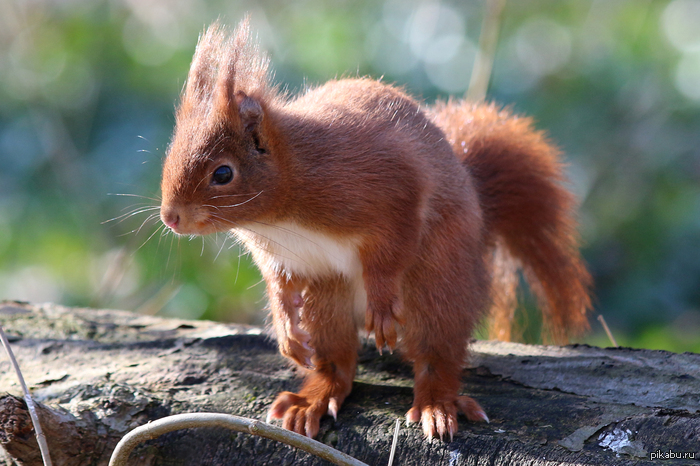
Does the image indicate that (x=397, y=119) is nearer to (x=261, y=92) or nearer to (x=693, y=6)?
(x=261, y=92)

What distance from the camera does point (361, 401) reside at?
169 centimetres

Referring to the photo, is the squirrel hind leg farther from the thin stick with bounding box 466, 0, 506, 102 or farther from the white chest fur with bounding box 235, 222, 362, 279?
the thin stick with bounding box 466, 0, 506, 102

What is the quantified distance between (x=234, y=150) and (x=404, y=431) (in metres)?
0.74

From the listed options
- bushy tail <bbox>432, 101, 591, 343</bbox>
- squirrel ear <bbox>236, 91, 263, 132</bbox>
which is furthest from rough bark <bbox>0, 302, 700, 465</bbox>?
squirrel ear <bbox>236, 91, 263, 132</bbox>

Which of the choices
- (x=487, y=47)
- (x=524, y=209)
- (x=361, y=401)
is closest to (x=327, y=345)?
(x=361, y=401)

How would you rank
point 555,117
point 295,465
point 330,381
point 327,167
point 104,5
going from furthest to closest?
point 104,5 < point 555,117 < point 330,381 < point 327,167 < point 295,465

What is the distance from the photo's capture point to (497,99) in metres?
4.10

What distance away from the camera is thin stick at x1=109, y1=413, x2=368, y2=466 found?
49.0 inches

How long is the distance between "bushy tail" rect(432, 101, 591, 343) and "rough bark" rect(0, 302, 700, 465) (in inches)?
11.2

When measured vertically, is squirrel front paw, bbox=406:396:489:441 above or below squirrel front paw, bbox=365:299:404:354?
below

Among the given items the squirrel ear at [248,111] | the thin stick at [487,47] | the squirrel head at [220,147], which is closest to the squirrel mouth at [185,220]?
the squirrel head at [220,147]

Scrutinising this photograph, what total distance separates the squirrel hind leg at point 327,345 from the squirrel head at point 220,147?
33cm

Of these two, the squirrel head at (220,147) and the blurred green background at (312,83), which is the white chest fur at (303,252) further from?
the blurred green background at (312,83)

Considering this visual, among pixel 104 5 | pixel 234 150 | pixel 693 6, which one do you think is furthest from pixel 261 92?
pixel 104 5
